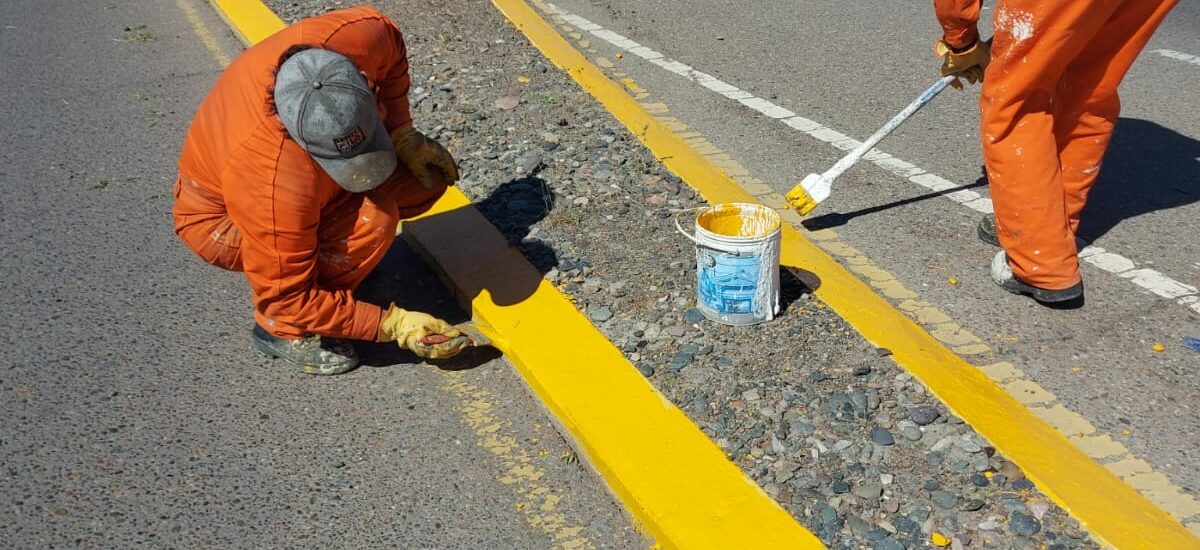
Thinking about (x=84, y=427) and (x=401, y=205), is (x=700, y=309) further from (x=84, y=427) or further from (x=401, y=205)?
(x=84, y=427)

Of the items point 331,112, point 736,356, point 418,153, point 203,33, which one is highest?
point 331,112

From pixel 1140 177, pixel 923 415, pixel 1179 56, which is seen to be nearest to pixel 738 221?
pixel 923 415

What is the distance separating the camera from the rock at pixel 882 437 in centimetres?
317

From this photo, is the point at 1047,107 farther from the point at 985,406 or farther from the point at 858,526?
the point at 858,526

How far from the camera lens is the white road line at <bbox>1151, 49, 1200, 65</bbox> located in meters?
6.56

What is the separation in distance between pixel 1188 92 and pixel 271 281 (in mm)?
5143

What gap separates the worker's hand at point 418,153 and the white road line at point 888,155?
223 cm

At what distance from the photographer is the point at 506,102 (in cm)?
552

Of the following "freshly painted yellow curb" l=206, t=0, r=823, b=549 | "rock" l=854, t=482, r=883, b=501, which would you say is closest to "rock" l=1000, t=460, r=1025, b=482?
"rock" l=854, t=482, r=883, b=501

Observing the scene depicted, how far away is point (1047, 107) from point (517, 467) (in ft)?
7.42

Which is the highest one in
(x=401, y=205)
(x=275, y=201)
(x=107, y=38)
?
(x=275, y=201)

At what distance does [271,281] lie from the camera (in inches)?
141

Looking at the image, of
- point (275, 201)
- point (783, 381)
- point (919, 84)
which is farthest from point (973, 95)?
point (275, 201)

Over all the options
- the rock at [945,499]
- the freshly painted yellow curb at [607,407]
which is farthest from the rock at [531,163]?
the rock at [945,499]
